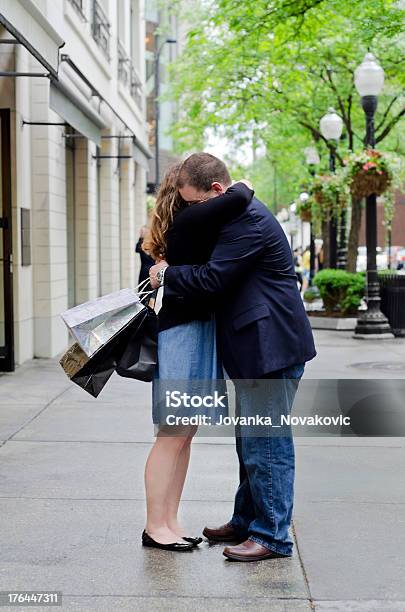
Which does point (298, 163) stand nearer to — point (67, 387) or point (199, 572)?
point (67, 387)

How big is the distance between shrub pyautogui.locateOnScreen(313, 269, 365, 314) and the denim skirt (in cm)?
1464

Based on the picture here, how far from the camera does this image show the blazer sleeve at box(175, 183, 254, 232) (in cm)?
444

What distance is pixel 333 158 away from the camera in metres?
23.9

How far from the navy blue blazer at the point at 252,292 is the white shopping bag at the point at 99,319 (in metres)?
0.19

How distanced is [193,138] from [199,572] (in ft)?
86.0

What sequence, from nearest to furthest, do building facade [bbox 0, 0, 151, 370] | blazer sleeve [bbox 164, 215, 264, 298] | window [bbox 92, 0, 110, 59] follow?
blazer sleeve [bbox 164, 215, 264, 298]
building facade [bbox 0, 0, 151, 370]
window [bbox 92, 0, 110, 59]

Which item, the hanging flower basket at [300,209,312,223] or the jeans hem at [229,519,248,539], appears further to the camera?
the hanging flower basket at [300,209,312,223]

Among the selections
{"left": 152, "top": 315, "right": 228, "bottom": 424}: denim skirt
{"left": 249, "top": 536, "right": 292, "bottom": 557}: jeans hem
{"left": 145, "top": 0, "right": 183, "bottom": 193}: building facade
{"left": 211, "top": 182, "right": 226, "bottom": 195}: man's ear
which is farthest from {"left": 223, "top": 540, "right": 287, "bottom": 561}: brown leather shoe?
{"left": 145, "top": 0, "right": 183, "bottom": 193}: building facade

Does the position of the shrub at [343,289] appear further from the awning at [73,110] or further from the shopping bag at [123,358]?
the shopping bag at [123,358]

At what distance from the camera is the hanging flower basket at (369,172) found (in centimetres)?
1773

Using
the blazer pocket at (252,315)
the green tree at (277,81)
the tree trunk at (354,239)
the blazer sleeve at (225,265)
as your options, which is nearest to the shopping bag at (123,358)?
the blazer sleeve at (225,265)

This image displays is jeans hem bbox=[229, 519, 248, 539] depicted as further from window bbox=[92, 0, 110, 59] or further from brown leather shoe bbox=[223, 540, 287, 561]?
window bbox=[92, 0, 110, 59]

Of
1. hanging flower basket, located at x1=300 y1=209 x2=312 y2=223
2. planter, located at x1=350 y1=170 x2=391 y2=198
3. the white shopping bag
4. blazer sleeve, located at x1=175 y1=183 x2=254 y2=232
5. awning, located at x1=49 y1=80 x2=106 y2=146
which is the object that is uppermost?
awning, located at x1=49 y1=80 x2=106 y2=146

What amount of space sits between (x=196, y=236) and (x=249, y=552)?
1.46m
